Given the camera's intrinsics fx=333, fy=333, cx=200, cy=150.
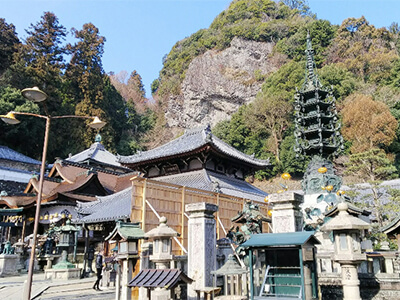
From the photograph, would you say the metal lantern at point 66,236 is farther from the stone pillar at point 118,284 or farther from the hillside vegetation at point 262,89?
the hillside vegetation at point 262,89

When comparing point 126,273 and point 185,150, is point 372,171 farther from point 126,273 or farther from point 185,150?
point 126,273

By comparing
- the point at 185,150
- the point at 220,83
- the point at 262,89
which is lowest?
the point at 185,150

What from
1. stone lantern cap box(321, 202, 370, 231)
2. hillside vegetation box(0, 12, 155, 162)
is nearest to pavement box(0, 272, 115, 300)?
stone lantern cap box(321, 202, 370, 231)

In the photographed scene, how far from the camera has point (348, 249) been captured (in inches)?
302

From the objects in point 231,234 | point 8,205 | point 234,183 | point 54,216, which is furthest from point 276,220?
point 8,205

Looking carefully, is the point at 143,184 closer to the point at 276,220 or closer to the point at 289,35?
the point at 276,220

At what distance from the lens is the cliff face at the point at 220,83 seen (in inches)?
2190

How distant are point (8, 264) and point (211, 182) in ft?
39.5

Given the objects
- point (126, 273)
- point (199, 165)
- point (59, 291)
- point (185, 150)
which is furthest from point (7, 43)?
point (126, 273)

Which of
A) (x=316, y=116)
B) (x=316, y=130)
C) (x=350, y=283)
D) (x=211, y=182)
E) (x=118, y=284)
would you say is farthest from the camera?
(x=316, y=116)

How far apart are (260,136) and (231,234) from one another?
1468 inches

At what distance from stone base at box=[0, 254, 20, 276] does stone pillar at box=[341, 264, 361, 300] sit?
55.3ft

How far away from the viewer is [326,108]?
80.1ft

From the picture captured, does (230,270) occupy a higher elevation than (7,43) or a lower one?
lower
